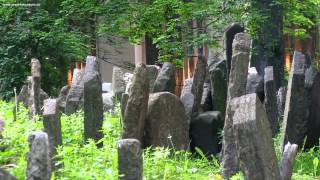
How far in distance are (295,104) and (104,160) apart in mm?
2842

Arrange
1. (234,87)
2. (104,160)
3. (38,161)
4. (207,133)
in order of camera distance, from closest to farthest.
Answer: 1. (38,161)
2. (104,160)
3. (234,87)
4. (207,133)

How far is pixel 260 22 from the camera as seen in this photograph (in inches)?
560

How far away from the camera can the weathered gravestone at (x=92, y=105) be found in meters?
7.40

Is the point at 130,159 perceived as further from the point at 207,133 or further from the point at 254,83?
the point at 254,83

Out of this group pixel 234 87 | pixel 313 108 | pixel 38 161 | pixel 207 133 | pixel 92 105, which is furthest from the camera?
pixel 313 108

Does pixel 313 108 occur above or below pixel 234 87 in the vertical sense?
below

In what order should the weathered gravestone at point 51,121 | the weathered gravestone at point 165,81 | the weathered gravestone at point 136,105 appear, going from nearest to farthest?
the weathered gravestone at point 51,121, the weathered gravestone at point 136,105, the weathered gravestone at point 165,81

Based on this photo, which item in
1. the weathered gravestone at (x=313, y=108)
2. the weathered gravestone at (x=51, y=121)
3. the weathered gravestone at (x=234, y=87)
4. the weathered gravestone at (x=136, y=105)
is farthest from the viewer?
the weathered gravestone at (x=313, y=108)

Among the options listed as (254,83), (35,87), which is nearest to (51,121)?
(35,87)

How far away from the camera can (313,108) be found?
866 centimetres

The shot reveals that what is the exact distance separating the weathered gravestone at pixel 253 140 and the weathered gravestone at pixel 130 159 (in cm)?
67

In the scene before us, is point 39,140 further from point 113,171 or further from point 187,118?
point 187,118

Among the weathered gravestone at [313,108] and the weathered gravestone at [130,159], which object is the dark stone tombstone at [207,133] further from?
the weathered gravestone at [130,159]

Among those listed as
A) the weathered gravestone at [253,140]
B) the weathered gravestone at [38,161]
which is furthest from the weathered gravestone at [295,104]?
the weathered gravestone at [38,161]
